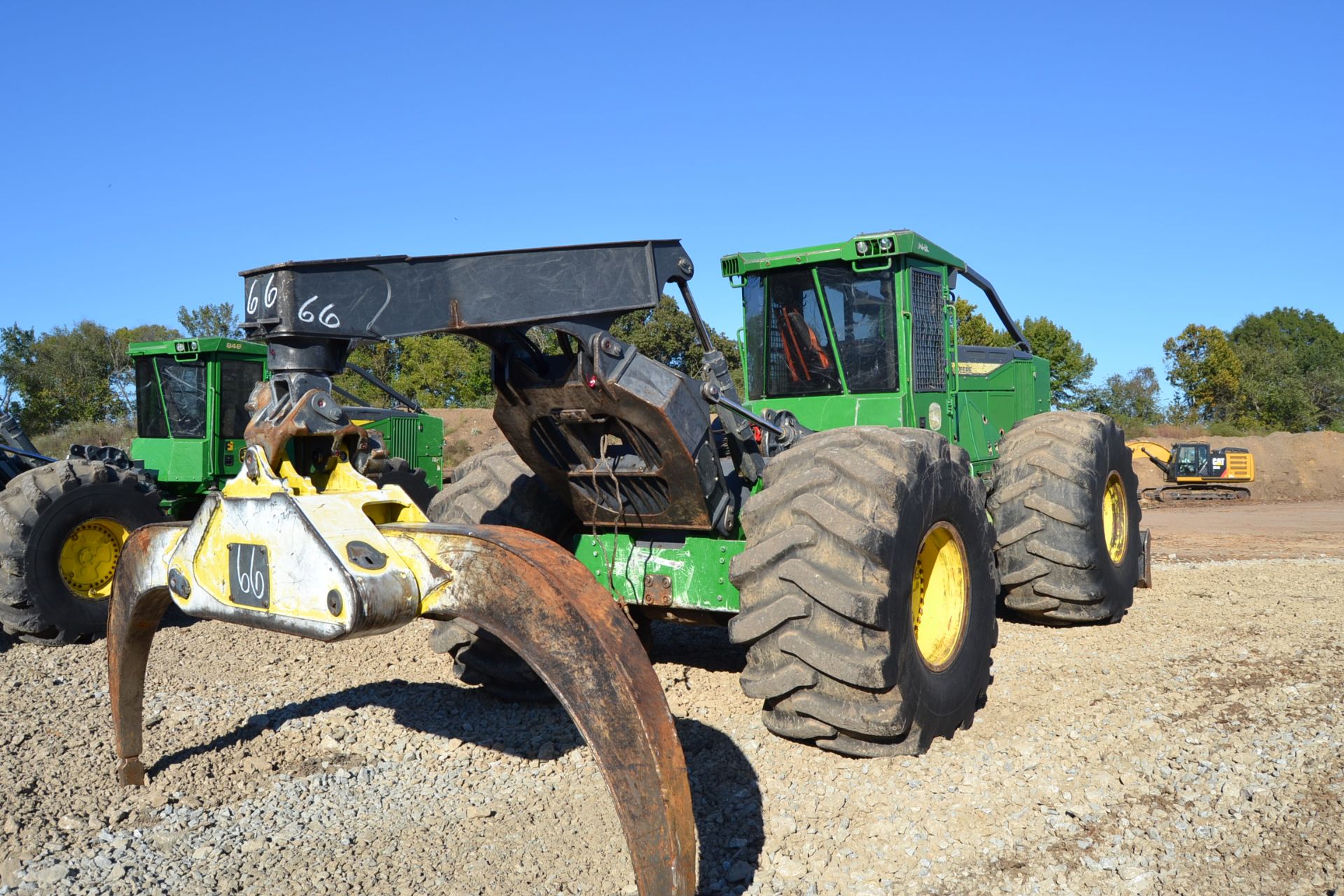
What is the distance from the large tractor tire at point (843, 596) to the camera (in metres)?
4.08

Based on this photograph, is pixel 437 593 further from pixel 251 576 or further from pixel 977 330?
pixel 977 330

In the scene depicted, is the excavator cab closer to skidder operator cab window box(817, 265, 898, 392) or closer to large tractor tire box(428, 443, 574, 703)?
skidder operator cab window box(817, 265, 898, 392)

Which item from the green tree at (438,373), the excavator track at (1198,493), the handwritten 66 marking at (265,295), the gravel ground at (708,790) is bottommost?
the excavator track at (1198,493)

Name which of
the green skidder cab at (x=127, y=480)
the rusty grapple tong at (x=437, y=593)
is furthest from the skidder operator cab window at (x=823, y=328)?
the rusty grapple tong at (x=437, y=593)

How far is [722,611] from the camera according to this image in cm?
498

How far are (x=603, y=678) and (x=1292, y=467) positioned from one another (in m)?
27.4

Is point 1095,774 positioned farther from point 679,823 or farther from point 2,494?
point 2,494

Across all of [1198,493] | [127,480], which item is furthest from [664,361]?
[127,480]

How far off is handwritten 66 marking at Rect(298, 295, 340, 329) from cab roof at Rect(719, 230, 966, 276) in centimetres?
393

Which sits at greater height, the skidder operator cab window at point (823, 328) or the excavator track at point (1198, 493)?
the skidder operator cab window at point (823, 328)

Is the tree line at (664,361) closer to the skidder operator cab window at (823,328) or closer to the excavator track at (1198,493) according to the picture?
the excavator track at (1198,493)

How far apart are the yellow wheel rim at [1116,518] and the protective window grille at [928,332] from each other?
6.49 ft

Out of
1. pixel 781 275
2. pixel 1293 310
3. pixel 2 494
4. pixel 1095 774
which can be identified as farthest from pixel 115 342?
pixel 1293 310

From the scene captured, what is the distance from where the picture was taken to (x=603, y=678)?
252cm
